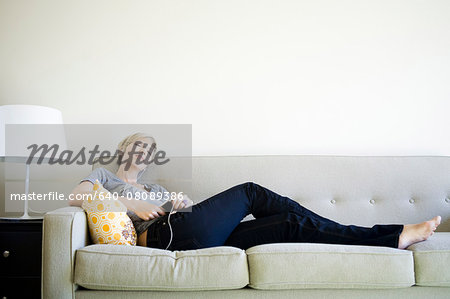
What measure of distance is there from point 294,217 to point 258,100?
3.31ft

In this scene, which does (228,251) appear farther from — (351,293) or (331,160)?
(331,160)

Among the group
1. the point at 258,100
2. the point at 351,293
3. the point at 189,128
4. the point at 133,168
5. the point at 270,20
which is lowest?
the point at 351,293

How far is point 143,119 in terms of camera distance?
7.50 feet

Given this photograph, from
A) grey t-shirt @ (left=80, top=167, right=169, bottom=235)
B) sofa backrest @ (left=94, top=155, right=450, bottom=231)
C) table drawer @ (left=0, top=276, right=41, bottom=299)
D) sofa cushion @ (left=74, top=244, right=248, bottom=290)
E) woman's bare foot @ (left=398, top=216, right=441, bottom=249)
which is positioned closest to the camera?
→ sofa cushion @ (left=74, top=244, right=248, bottom=290)

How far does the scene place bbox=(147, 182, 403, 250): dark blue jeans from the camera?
1.43 meters

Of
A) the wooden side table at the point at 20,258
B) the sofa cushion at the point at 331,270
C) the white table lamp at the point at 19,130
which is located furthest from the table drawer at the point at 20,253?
the sofa cushion at the point at 331,270

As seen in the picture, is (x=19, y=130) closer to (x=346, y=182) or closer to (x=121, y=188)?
(x=121, y=188)

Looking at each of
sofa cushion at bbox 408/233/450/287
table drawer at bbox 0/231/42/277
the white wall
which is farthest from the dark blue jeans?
the white wall

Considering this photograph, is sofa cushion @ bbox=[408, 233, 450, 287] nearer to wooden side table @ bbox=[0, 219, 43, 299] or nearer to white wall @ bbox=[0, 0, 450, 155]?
white wall @ bbox=[0, 0, 450, 155]

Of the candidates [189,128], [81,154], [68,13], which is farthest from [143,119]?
[68,13]

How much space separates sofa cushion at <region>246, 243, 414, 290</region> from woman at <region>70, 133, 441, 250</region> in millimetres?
137

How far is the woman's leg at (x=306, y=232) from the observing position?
1415 millimetres

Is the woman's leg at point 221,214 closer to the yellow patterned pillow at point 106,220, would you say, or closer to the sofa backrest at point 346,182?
the yellow patterned pillow at point 106,220

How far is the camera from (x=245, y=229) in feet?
5.15
